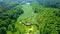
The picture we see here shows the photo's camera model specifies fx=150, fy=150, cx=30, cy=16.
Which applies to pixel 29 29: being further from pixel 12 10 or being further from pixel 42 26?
pixel 12 10

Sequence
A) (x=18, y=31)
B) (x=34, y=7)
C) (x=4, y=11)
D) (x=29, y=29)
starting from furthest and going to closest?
(x=34, y=7)
(x=4, y=11)
(x=29, y=29)
(x=18, y=31)

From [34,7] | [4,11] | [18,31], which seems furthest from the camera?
[34,7]

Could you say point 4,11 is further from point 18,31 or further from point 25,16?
point 18,31

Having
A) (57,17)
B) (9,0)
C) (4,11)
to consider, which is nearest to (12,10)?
(4,11)

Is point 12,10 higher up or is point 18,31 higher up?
point 12,10

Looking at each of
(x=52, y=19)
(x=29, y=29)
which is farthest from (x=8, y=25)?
(x=52, y=19)

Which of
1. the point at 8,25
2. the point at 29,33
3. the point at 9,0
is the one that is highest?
the point at 9,0

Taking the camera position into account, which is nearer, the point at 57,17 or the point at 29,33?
the point at 29,33

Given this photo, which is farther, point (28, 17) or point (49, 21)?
point (28, 17)
